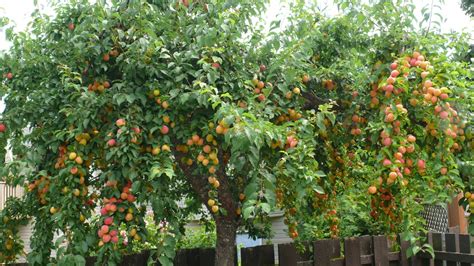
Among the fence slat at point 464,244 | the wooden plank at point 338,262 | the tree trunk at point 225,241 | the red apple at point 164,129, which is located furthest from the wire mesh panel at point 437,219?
the red apple at point 164,129

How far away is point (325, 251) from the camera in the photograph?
4707mm

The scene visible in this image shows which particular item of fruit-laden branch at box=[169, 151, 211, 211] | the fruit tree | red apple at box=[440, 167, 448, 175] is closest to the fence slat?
the fruit tree

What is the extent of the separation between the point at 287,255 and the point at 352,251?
0.73 meters

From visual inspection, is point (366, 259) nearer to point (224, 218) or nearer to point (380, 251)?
point (380, 251)

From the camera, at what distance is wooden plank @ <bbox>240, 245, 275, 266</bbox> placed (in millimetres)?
4504

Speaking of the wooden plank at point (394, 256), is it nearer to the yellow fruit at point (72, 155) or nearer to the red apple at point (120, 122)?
the red apple at point (120, 122)

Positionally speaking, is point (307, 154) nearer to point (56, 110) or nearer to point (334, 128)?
point (334, 128)

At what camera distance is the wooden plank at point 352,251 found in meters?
4.88

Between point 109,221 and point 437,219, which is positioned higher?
point 109,221

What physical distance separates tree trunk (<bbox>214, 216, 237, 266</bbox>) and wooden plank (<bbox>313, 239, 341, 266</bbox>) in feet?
2.97

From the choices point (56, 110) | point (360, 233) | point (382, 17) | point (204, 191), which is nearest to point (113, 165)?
point (56, 110)

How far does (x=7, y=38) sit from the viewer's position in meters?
3.65

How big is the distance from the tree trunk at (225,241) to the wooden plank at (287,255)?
0.63 metres

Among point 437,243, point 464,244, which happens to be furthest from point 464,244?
point 437,243
